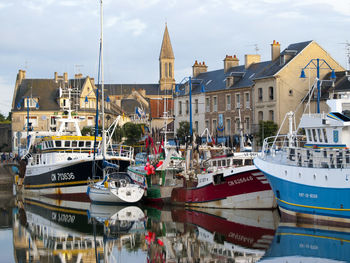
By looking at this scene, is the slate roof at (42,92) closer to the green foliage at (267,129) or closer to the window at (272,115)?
the window at (272,115)

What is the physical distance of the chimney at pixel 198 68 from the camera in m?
75.4

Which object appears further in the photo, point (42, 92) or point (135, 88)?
point (135, 88)

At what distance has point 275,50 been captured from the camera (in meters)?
63.0

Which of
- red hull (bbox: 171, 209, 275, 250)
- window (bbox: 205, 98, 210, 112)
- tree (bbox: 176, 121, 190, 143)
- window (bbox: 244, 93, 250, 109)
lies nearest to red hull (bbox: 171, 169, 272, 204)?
red hull (bbox: 171, 209, 275, 250)

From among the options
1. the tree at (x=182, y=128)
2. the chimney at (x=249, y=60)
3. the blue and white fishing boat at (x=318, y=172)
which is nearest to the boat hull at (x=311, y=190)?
the blue and white fishing boat at (x=318, y=172)

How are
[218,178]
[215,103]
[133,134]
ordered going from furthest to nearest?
[133,134]
[215,103]
[218,178]

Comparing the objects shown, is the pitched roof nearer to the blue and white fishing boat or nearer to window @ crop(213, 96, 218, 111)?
window @ crop(213, 96, 218, 111)

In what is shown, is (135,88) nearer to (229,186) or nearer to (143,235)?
(229,186)

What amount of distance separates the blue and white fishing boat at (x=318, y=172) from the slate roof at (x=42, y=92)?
65759mm

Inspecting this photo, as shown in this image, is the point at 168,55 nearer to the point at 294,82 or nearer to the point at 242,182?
the point at 294,82

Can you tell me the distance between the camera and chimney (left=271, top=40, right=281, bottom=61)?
6269 cm

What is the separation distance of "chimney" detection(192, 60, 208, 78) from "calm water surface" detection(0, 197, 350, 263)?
4010cm

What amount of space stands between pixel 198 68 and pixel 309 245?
53326 mm

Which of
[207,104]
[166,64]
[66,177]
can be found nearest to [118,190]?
[66,177]
